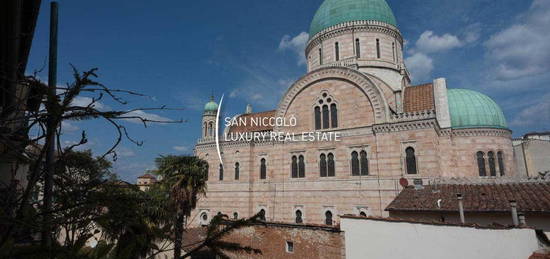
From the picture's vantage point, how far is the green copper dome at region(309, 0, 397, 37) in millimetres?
24328

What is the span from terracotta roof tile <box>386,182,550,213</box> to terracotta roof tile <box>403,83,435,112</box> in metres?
6.45

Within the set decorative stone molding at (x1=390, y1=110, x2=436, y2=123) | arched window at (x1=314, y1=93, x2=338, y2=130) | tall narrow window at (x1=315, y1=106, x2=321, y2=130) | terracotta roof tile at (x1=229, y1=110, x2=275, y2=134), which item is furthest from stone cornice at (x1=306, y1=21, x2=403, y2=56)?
decorative stone molding at (x1=390, y1=110, x2=436, y2=123)

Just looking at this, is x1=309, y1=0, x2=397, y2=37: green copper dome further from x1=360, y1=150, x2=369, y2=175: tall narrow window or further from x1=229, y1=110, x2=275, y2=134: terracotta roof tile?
x1=360, y1=150, x2=369, y2=175: tall narrow window

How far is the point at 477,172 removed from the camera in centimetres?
1967

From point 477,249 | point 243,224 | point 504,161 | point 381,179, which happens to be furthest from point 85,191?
point 504,161

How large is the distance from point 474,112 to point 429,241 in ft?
49.0

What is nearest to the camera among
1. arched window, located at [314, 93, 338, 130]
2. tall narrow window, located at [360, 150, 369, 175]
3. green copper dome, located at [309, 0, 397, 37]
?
tall narrow window, located at [360, 150, 369, 175]

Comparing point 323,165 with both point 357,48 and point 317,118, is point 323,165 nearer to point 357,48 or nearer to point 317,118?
point 317,118

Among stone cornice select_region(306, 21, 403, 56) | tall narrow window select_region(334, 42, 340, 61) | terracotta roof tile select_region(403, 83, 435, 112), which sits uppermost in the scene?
stone cornice select_region(306, 21, 403, 56)

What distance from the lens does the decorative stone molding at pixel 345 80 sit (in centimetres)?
1922

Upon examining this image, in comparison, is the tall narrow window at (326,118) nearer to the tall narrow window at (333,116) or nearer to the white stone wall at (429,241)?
the tall narrow window at (333,116)

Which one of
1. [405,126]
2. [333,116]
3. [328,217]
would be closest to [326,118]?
[333,116]

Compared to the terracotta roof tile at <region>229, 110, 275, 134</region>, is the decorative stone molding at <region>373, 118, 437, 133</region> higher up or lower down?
lower down

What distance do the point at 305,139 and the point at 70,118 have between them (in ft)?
65.2
